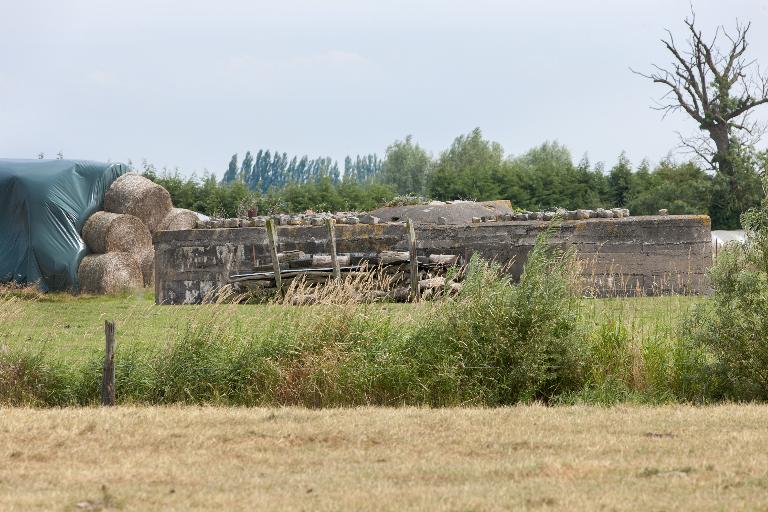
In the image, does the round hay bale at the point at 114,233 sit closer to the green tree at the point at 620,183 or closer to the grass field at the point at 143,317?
the grass field at the point at 143,317

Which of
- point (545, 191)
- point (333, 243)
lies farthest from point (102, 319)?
point (545, 191)

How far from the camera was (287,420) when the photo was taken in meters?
10.2

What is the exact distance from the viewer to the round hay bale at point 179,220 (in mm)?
28438

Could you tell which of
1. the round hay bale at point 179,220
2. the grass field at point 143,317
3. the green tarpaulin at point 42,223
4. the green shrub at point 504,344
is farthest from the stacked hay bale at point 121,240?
the green shrub at point 504,344

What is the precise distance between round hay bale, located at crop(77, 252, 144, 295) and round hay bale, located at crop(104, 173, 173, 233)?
1445 millimetres

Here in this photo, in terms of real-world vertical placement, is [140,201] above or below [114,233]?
above

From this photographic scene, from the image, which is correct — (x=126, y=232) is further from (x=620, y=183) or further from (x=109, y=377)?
(x=620, y=183)

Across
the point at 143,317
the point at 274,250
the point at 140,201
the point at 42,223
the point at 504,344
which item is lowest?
the point at 143,317

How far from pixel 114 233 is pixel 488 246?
32.8 feet

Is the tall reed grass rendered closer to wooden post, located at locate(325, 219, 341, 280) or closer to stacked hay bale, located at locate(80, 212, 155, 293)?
wooden post, located at locate(325, 219, 341, 280)

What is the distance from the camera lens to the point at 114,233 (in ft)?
90.4

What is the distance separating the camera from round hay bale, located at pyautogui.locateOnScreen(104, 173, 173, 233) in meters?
28.6

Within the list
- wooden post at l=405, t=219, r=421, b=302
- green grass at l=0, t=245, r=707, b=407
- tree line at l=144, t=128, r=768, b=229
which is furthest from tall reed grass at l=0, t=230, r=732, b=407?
tree line at l=144, t=128, r=768, b=229

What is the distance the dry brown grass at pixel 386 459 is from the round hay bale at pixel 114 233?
1684 centimetres
